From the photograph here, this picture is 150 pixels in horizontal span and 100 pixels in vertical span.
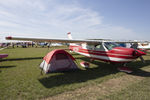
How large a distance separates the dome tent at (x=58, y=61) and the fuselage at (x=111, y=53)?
2511 mm

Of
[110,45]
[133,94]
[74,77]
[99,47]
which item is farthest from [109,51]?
[133,94]

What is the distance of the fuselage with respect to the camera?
5.22m

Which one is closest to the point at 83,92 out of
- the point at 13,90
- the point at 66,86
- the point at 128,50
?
the point at 66,86

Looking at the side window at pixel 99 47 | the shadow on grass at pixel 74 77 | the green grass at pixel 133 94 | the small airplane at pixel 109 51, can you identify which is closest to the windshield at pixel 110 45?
the small airplane at pixel 109 51

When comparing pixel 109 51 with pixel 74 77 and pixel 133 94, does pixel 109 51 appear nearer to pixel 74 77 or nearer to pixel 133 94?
pixel 74 77

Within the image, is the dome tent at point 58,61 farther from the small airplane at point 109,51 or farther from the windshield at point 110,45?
the windshield at point 110,45

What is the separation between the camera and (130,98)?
3088 mm

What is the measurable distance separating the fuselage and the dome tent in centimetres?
251

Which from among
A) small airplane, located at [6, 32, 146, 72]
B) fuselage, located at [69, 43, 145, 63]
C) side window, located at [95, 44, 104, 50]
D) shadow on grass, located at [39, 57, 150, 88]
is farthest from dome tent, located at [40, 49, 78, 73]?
side window, located at [95, 44, 104, 50]

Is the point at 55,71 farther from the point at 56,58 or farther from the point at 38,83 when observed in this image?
the point at 38,83

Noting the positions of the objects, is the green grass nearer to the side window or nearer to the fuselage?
the fuselage

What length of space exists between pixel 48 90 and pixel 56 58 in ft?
7.46

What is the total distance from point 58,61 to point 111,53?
3574 millimetres

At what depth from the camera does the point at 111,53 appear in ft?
20.3
